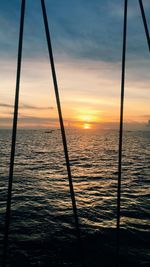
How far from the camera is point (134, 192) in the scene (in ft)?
77.4

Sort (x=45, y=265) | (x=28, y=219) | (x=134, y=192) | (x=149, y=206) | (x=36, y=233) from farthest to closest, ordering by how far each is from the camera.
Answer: (x=134, y=192) < (x=149, y=206) < (x=28, y=219) < (x=36, y=233) < (x=45, y=265)

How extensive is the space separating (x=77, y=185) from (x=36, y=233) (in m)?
13.0

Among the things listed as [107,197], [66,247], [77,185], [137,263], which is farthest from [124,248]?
[77,185]

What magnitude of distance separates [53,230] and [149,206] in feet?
27.4

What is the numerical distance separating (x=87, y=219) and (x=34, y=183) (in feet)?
38.9

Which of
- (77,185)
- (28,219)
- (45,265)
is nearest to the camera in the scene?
(45,265)

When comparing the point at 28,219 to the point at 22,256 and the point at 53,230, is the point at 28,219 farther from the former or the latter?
the point at 22,256

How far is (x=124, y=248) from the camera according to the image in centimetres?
1273

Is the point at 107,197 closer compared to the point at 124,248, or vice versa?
the point at 124,248

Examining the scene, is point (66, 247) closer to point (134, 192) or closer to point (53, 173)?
point (134, 192)

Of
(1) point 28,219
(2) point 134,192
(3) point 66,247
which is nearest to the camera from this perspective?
(3) point 66,247

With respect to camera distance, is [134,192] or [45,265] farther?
[134,192]

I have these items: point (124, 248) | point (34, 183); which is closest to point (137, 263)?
point (124, 248)

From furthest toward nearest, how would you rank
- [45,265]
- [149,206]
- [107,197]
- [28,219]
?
1. [107,197]
2. [149,206]
3. [28,219]
4. [45,265]
